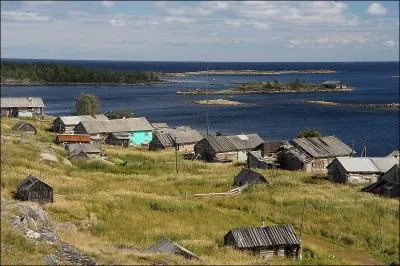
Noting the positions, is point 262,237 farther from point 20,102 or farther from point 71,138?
point 20,102

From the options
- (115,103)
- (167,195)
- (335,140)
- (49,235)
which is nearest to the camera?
(49,235)

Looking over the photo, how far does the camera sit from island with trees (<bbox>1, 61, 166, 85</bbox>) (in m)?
170

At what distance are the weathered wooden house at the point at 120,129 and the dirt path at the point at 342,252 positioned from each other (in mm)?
38734

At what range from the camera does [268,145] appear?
48.7 meters

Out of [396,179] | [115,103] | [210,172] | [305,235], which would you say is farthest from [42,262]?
[115,103]

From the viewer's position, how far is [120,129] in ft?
200

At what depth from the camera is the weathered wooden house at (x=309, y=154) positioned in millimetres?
43844

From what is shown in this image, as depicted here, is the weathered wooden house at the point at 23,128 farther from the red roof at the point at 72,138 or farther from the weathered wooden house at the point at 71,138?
the red roof at the point at 72,138

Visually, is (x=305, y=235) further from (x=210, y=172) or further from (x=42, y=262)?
(x=210, y=172)

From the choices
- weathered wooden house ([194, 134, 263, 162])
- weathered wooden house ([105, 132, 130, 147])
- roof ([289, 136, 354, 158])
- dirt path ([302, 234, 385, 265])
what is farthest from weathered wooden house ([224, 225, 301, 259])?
weathered wooden house ([105, 132, 130, 147])

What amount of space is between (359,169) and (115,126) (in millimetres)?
30700

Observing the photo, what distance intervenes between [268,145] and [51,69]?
147147 mm

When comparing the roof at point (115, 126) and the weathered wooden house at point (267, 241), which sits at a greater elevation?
the roof at point (115, 126)

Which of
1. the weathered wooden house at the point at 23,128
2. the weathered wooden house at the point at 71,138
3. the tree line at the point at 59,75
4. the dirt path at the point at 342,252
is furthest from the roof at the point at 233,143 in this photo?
the tree line at the point at 59,75
